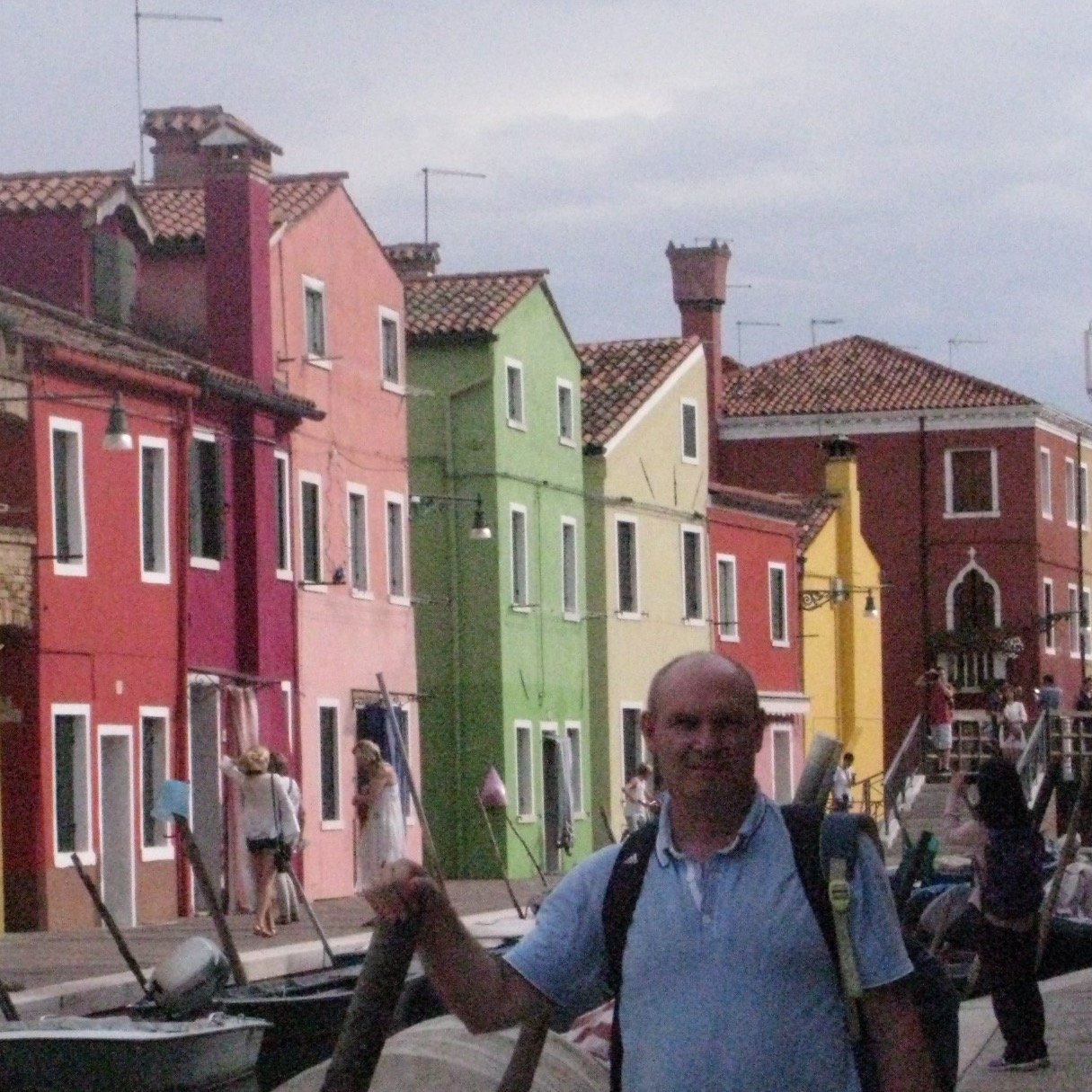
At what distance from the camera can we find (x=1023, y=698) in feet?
227

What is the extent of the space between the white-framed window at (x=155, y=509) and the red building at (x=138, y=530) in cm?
3

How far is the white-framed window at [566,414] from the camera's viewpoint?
165ft

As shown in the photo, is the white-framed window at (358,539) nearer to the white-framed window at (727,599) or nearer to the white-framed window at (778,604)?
the white-framed window at (727,599)

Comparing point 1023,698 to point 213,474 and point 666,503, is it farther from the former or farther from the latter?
point 213,474

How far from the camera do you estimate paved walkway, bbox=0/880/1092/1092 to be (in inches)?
625

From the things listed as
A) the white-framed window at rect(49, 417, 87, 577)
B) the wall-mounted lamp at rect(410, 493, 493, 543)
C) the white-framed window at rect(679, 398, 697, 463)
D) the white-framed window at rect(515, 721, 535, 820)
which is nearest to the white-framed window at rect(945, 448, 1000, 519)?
the white-framed window at rect(679, 398, 697, 463)

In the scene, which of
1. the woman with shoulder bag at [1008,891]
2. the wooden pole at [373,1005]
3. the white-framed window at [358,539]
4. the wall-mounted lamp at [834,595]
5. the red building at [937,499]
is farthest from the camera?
the red building at [937,499]

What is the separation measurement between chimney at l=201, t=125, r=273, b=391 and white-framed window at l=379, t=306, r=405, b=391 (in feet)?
18.0

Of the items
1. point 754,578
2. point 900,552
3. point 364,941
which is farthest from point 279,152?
point 900,552

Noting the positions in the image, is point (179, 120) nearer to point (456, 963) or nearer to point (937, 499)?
point (937, 499)

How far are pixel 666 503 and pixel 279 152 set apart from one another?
16.5m

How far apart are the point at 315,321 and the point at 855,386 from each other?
31838 millimetres

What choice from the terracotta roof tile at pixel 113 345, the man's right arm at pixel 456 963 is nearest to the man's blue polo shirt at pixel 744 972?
the man's right arm at pixel 456 963

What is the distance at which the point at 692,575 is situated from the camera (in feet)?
183
